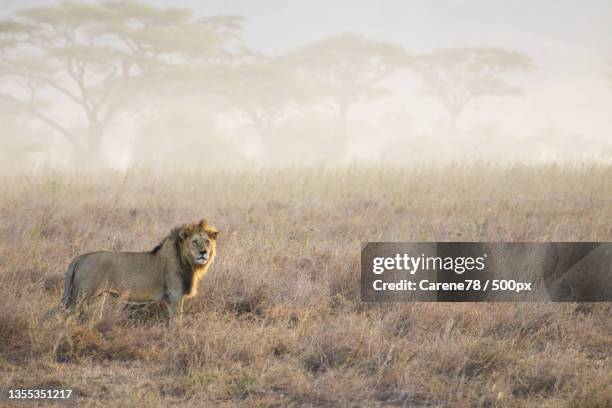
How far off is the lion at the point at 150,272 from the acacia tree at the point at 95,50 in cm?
2926

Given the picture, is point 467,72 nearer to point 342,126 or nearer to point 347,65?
Answer: point 347,65

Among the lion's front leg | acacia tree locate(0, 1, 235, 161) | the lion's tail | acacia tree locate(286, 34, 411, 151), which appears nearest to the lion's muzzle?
the lion's front leg

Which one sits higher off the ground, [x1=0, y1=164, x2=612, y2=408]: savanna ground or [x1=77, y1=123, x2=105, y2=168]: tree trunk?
[x1=77, y1=123, x2=105, y2=168]: tree trunk

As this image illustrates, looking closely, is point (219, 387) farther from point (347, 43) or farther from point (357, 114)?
point (357, 114)

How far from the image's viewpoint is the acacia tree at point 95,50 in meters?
32.2

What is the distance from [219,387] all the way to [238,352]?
Answer: 52 cm

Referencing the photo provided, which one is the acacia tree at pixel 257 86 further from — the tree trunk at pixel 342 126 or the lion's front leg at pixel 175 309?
the lion's front leg at pixel 175 309

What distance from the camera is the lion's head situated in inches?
192

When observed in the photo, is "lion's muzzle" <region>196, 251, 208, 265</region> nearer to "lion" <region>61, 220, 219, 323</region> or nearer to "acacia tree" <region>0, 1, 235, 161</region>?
"lion" <region>61, 220, 219, 323</region>

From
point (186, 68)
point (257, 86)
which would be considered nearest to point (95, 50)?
point (186, 68)

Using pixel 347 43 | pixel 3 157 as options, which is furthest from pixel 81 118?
pixel 347 43

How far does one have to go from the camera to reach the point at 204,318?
5.25 meters

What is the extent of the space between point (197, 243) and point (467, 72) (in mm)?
40769

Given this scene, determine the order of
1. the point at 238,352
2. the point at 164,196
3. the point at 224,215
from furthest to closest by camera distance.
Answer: the point at 164,196 → the point at 224,215 → the point at 238,352
